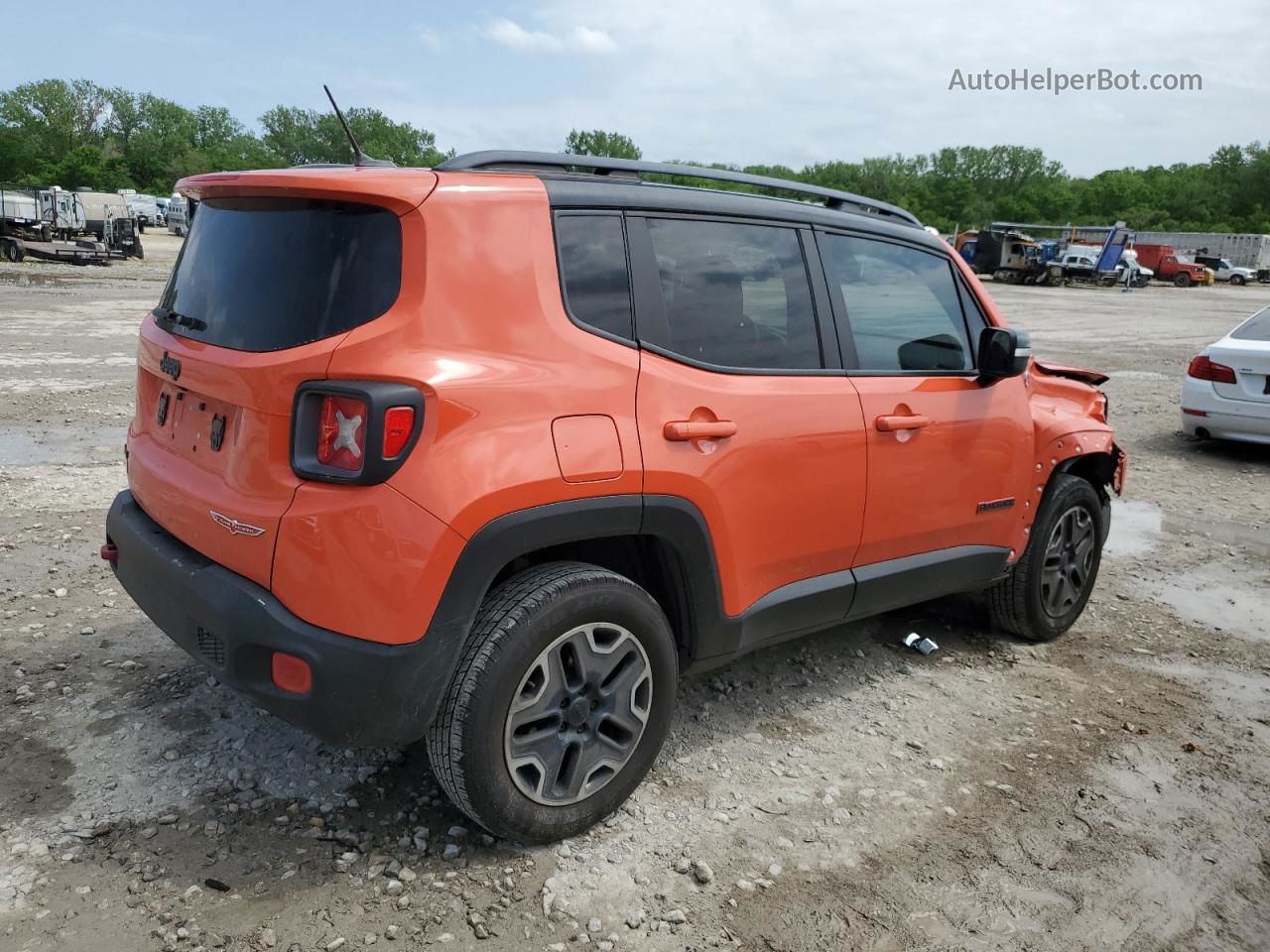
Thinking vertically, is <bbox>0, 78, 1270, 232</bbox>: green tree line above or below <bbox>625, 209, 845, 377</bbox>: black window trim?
above

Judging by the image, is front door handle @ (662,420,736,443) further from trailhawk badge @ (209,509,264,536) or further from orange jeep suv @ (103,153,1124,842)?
trailhawk badge @ (209,509,264,536)

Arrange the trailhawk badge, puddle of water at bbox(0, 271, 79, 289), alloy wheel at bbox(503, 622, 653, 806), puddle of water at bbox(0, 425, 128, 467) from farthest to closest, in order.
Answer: puddle of water at bbox(0, 271, 79, 289), puddle of water at bbox(0, 425, 128, 467), alloy wheel at bbox(503, 622, 653, 806), the trailhawk badge

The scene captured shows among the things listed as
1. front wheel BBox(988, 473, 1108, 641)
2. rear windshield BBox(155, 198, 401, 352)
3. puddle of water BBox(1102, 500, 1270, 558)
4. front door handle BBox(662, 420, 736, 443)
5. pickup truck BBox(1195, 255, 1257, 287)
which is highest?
pickup truck BBox(1195, 255, 1257, 287)

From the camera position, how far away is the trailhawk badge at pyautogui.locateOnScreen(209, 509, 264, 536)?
2.62 metres

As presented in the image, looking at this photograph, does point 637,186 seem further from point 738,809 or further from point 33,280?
point 33,280

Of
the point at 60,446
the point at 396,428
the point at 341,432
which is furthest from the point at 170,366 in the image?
the point at 60,446

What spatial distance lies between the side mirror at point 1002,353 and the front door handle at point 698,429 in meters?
1.47

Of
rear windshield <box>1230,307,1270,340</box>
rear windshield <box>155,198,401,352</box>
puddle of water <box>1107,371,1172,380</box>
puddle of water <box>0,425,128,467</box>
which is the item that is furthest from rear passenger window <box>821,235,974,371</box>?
puddle of water <box>1107,371,1172,380</box>

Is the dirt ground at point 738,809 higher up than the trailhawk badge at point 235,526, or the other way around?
the trailhawk badge at point 235,526

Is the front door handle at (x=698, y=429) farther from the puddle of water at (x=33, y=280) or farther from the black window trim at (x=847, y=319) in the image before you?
the puddle of water at (x=33, y=280)

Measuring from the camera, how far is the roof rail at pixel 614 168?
2.88 m

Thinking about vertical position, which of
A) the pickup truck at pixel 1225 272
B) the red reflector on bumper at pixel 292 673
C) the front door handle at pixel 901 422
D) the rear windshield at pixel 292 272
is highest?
the pickup truck at pixel 1225 272

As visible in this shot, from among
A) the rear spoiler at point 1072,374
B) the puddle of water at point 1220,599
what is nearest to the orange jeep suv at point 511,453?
the rear spoiler at point 1072,374

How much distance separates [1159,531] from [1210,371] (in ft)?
10.8
